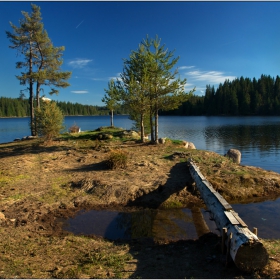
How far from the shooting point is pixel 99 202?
30.1 ft

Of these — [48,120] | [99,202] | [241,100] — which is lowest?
[99,202]

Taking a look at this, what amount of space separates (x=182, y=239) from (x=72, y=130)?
23427 millimetres

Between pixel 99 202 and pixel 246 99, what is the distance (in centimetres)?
10611

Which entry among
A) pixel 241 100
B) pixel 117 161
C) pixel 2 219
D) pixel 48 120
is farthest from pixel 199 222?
pixel 241 100

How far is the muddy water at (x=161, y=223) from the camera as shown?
7.04m

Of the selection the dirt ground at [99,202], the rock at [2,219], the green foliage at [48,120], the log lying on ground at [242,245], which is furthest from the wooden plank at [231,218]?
the green foliage at [48,120]

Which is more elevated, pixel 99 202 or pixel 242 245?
Answer: pixel 242 245

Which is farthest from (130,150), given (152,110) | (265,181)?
(265,181)

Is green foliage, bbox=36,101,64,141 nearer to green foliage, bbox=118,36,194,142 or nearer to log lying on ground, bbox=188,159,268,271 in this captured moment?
green foliage, bbox=118,36,194,142

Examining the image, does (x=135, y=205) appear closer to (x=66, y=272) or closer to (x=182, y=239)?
(x=182, y=239)

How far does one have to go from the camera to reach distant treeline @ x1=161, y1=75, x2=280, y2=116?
333ft

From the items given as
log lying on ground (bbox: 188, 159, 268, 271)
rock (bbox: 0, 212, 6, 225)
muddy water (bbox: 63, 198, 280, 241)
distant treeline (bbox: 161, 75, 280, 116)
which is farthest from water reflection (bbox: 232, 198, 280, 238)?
distant treeline (bbox: 161, 75, 280, 116)

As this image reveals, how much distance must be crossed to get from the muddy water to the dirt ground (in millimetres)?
465

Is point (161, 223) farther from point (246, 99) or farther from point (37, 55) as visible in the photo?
point (246, 99)
